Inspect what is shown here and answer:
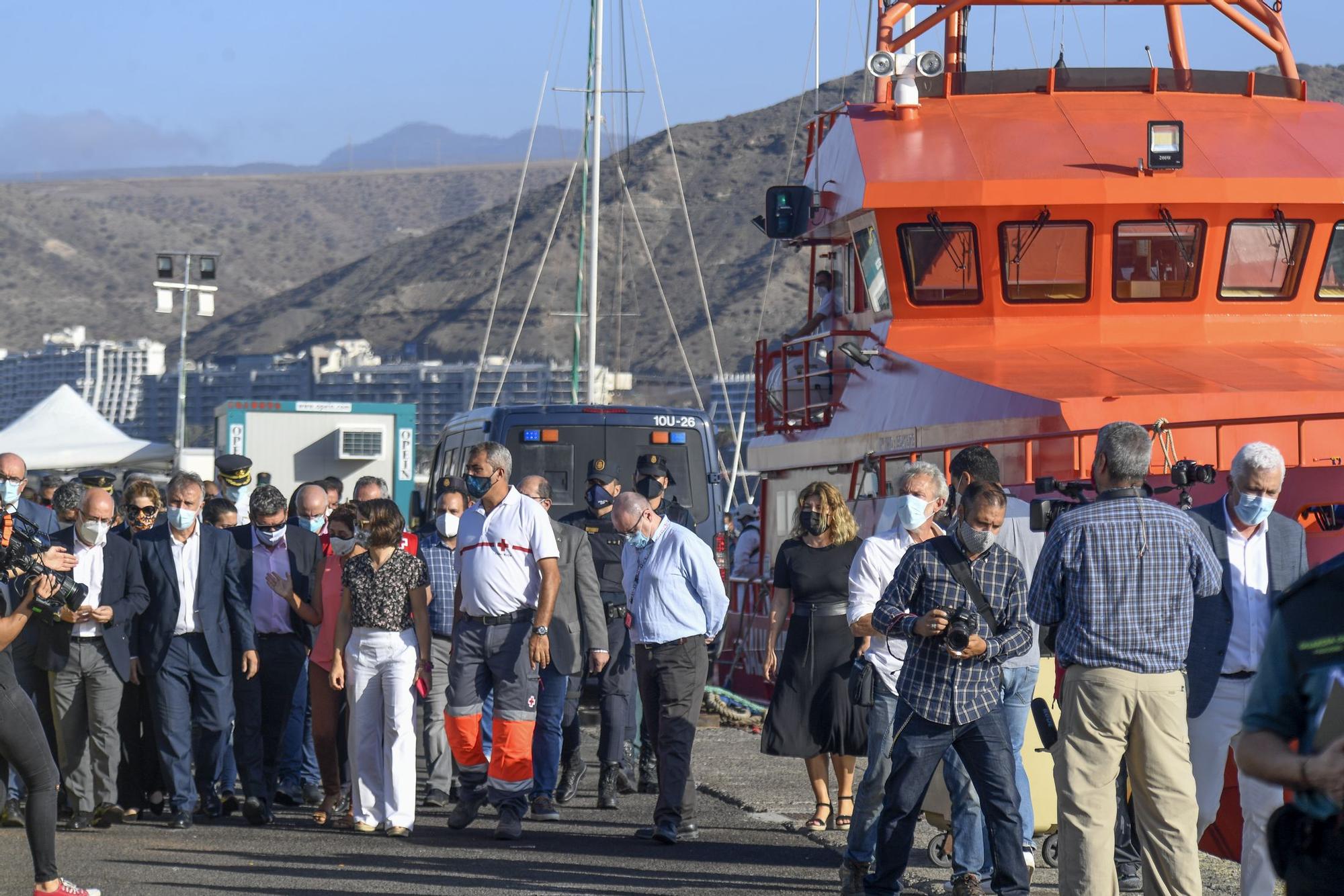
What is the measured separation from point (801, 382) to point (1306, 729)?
1396 centimetres

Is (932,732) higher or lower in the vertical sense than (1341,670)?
lower

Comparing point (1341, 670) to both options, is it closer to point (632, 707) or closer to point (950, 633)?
point (950, 633)

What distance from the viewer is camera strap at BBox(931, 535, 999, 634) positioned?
24.9 feet

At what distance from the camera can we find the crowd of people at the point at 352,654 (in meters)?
10.1

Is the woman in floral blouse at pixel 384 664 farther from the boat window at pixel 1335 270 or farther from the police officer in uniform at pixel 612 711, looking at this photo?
the boat window at pixel 1335 270

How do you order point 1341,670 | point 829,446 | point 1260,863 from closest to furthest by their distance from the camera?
point 1341,670 → point 1260,863 → point 829,446

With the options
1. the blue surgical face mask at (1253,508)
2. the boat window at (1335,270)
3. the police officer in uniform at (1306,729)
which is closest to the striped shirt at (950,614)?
the blue surgical face mask at (1253,508)

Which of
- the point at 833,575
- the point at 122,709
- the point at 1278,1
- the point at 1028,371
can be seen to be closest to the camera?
the point at 833,575

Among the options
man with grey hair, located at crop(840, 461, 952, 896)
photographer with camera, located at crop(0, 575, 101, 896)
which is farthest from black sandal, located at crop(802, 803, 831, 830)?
photographer with camera, located at crop(0, 575, 101, 896)

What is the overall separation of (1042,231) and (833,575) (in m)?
5.61

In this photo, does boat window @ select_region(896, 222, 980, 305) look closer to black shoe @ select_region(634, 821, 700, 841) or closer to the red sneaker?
black shoe @ select_region(634, 821, 700, 841)

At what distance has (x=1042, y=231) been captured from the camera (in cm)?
1462

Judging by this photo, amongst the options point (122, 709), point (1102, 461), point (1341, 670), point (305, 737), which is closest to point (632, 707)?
point (305, 737)

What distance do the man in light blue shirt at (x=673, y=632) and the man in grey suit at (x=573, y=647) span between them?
0.42 metres
